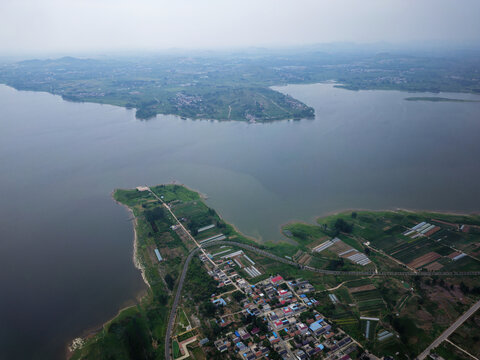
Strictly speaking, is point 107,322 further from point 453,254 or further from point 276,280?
point 453,254

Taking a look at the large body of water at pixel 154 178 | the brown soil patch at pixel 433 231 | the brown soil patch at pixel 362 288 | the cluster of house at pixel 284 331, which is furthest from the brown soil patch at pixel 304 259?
the brown soil patch at pixel 433 231

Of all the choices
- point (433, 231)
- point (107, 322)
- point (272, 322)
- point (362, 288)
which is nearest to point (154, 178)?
point (107, 322)

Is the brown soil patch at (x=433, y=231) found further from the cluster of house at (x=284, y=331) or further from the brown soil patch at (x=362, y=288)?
the cluster of house at (x=284, y=331)

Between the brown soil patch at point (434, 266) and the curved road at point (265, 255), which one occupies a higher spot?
the brown soil patch at point (434, 266)

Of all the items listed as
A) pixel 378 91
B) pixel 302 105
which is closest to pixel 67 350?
pixel 302 105

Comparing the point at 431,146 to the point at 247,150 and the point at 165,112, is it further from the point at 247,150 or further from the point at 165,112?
the point at 165,112

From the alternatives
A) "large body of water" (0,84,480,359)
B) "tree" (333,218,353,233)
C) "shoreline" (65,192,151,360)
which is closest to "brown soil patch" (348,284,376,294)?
"tree" (333,218,353,233)

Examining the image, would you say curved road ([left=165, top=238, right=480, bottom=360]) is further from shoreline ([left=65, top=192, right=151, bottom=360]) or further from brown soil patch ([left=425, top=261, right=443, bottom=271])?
shoreline ([left=65, top=192, right=151, bottom=360])
